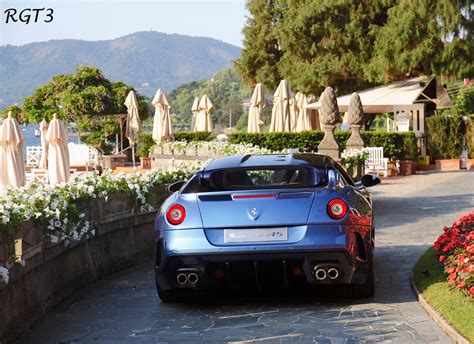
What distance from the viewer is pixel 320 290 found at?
9164mm

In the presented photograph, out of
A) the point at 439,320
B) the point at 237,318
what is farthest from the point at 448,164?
the point at 439,320

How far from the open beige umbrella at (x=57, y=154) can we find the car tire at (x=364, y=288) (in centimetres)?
1157

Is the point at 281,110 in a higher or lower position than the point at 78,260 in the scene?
higher

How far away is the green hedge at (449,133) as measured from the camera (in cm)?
3534

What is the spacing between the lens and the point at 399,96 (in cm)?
3531

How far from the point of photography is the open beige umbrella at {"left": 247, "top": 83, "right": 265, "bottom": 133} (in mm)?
37656

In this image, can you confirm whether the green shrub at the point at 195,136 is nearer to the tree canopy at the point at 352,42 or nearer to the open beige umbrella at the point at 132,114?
the open beige umbrella at the point at 132,114

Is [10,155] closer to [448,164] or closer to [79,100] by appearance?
[448,164]

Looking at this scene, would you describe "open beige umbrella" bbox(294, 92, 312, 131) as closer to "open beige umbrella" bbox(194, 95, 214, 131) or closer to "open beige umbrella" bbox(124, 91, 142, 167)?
"open beige umbrella" bbox(194, 95, 214, 131)

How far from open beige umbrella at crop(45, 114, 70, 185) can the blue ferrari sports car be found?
11285mm

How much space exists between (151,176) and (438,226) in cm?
543

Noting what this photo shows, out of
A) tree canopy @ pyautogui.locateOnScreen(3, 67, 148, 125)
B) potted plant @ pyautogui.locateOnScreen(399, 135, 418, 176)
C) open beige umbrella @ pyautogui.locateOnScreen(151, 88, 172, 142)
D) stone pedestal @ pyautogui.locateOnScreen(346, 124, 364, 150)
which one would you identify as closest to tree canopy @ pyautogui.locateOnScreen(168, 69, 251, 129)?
tree canopy @ pyautogui.locateOnScreen(3, 67, 148, 125)

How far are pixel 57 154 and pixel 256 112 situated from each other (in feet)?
62.4

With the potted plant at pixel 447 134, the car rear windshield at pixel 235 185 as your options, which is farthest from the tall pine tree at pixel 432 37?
the car rear windshield at pixel 235 185
